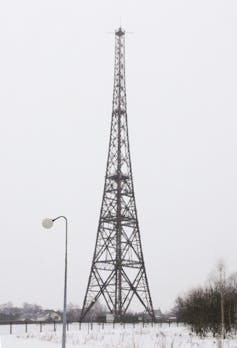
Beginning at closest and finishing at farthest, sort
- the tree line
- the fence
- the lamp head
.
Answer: the lamp head < the tree line < the fence

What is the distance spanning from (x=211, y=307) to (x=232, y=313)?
264 cm

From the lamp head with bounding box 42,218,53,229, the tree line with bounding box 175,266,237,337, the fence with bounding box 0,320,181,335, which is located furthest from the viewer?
the fence with bounding box 0,320,181,335

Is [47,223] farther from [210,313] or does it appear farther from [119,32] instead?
[119,32]

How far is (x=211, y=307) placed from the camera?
3259cm

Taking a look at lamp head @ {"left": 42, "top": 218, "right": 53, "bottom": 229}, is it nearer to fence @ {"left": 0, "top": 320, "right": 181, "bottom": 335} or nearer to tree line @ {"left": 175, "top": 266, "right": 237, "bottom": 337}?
tree line @ {"left": 175, "top": 266, "right": 237, "bottom": 337}

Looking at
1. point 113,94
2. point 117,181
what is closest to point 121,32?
point 113,94

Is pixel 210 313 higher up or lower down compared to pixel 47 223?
lower down

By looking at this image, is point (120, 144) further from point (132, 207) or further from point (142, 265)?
point (142, 265)

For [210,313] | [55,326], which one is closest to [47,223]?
[210,313]

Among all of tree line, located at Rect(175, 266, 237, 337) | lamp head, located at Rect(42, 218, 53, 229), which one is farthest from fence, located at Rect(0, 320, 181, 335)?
lamp head, located at Rect(42, 218, 53, 229)

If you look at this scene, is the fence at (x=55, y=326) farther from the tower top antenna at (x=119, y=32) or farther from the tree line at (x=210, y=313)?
the tower top antenna at (x=119, y=32)

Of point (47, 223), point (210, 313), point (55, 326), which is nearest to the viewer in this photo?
point (47, 223)

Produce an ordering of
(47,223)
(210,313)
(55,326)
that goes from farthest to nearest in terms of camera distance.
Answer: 1. (55,326)
2. (210,313)
3. (47,223)

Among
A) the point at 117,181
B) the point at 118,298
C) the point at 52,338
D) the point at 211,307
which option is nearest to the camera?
the point at 52,338
